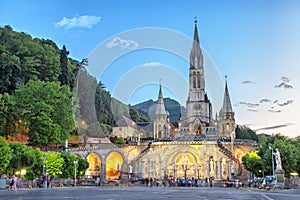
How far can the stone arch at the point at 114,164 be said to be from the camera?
7944 cm

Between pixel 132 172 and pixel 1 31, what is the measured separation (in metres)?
36.3

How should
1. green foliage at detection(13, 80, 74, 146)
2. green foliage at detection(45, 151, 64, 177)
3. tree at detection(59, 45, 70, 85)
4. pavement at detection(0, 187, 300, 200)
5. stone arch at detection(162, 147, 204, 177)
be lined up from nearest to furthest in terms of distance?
pavement at detection(0, 187, 300, 200), green foliage at detection(45, 151, 64, 177), green foliage at detection(13, 80, 74, 146), stone arch at detection(162, 147, 204, 177), tree at detection(59, 45, 70, 85)

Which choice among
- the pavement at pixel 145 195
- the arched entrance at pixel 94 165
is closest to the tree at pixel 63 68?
the arched entrance at pixel 94 165

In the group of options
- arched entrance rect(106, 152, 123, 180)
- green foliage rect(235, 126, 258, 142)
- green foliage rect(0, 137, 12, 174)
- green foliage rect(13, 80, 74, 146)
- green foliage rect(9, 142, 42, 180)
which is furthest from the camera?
green foliage rect(235, 126, 258, 142)

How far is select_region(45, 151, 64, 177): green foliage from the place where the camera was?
4919 centimetres

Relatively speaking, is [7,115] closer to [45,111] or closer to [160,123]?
[45,111]

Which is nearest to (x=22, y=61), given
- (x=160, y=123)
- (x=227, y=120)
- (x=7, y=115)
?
(x=7, y=115)

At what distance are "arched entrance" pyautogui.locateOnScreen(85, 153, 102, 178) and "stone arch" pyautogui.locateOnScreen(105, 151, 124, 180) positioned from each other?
7.08 feet

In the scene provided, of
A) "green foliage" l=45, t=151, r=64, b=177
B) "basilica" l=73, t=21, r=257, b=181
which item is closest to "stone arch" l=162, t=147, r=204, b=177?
"basilica" l=73, t=21, r=257, b=181

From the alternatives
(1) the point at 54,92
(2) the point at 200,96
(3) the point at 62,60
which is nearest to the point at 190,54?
(2) the point at 200,96

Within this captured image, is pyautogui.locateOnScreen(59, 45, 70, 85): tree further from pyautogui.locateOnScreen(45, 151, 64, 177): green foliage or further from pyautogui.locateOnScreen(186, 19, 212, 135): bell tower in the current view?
pyautogui.locateOnScreen(45, 151, 64, 177): green foliage

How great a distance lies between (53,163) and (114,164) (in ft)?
106

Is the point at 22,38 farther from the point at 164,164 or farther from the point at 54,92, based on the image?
the point at 164,164

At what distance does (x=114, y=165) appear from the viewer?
267ft
